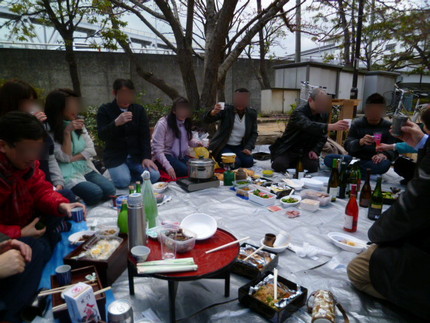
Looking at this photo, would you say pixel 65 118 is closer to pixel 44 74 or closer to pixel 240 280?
pixel 240 280

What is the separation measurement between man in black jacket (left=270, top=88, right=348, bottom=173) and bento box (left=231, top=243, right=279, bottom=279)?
113 inches

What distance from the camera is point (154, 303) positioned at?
6.52 ft

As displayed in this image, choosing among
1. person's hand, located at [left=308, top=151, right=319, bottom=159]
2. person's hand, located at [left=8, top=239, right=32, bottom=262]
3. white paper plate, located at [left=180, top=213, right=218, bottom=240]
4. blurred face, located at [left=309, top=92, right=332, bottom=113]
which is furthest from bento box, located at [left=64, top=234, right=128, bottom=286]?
blurred face, located at [left=309, top=92, right=332, bottom=113]

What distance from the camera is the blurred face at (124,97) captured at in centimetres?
410

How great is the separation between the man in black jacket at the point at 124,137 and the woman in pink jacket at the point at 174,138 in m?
0.19

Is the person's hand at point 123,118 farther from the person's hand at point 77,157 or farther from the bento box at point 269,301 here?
the bento box at point 269,301

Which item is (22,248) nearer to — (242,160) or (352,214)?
A: (352,214)

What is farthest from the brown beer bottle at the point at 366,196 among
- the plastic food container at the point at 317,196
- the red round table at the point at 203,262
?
the red round table at the point at 203,262

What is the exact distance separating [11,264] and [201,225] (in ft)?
4.10

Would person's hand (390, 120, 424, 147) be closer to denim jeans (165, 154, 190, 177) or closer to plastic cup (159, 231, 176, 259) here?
plastic cup (159, 231, 176, 259)

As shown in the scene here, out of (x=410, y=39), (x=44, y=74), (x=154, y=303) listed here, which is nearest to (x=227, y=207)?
(x=154, y=303)

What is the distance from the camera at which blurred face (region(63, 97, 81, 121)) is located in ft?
11.7

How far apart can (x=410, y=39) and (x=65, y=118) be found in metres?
15.0

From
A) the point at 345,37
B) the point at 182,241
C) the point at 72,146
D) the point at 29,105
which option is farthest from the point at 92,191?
the point at 345,37
